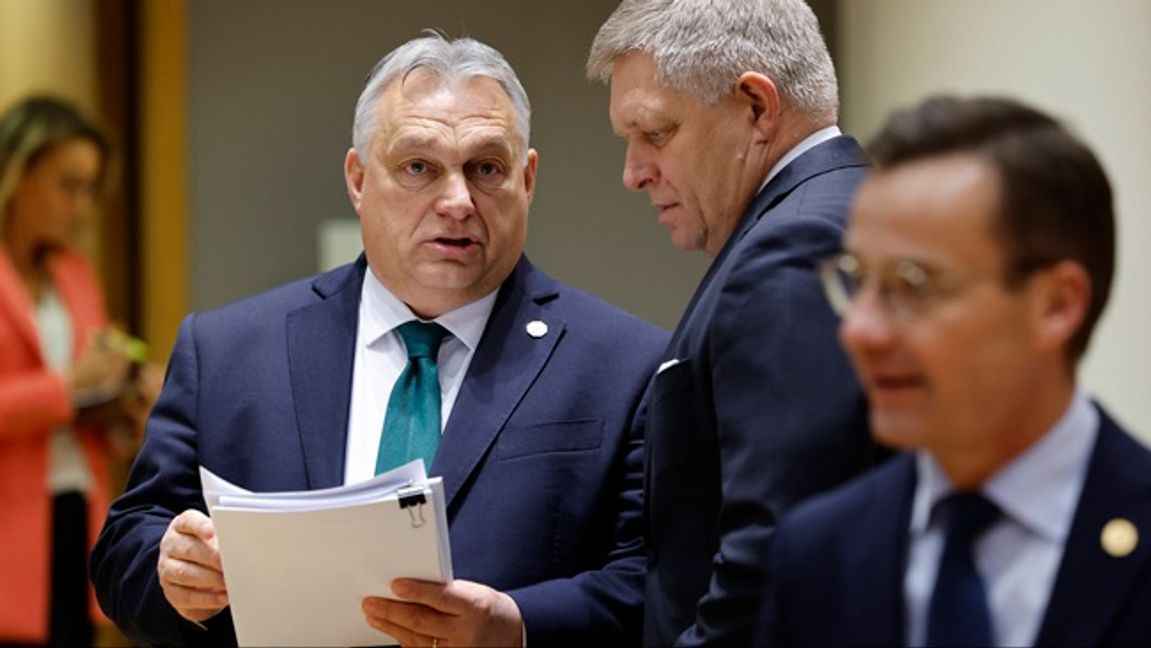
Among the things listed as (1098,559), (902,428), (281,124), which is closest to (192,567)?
(902,428)

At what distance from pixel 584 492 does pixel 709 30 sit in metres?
0.78

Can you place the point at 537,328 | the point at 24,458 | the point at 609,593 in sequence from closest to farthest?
1. the point at 609,593
2. the point at 537,328
3. the point at 24,458

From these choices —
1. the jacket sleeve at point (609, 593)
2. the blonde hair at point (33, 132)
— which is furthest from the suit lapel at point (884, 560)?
the blonde hair at point (33, 132)

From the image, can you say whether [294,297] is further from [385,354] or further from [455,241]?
[455,241]

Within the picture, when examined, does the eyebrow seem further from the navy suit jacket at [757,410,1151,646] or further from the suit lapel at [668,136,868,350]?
the navy suit jacket at [757,410,1151,646]

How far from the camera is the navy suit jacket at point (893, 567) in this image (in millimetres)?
1588

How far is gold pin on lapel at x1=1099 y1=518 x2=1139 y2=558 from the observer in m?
1.60

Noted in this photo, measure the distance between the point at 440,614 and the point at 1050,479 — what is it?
1.02 m

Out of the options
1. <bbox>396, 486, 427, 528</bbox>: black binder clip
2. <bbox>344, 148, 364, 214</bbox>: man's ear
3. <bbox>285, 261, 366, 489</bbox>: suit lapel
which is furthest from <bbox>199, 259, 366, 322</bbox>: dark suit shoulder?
<bbox>396, 486, 427, 528</bbox>: black binder clip

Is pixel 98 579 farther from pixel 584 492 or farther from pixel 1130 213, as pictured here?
pixel 1130 213

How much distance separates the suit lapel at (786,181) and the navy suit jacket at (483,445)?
486 millimetres

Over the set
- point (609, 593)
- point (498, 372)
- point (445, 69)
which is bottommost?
point (609, 593)

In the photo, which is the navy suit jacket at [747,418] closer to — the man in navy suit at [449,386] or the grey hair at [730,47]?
the grey hair at [730,47]

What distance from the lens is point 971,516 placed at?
163 centimetres
